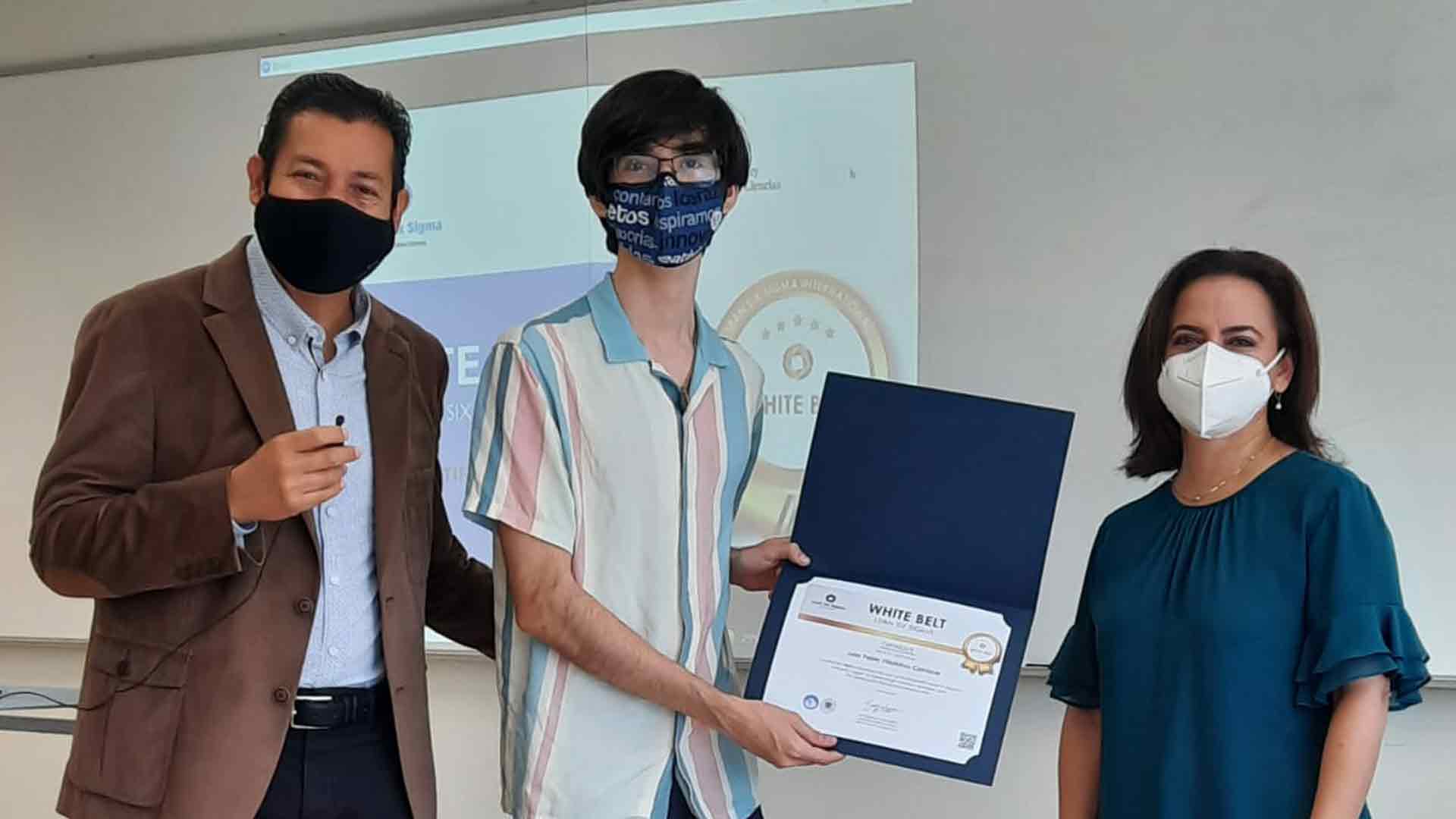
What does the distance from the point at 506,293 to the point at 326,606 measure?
174 cm

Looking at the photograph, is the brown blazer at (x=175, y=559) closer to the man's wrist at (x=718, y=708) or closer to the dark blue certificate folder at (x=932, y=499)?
the man's wrist at (x=718, y=708)

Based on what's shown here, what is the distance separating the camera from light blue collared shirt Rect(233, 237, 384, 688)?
1.43 m

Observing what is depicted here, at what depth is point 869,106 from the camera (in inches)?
109

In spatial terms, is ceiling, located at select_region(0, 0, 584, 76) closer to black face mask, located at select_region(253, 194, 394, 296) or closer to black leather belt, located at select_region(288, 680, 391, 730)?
black face mask, located at select_region(253, 194, 394, 296)

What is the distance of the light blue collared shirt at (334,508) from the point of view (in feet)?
4.70

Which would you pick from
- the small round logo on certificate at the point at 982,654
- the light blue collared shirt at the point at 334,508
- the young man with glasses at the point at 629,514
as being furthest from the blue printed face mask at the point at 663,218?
the small round logo on certificate at the point at 982,654

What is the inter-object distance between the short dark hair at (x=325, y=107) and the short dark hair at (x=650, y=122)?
0.27 m

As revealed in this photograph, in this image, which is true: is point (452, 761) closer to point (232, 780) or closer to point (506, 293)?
point (506, 293)

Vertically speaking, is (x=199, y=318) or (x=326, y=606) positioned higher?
(x=199, y=318)

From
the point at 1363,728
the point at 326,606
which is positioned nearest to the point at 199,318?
the point at 326,606

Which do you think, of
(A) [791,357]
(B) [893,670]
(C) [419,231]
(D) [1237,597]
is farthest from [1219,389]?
(C) [419,231]

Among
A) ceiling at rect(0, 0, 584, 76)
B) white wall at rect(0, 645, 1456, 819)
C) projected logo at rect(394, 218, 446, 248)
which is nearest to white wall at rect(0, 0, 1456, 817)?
white wall at rect(0, 645, 1456, 819)

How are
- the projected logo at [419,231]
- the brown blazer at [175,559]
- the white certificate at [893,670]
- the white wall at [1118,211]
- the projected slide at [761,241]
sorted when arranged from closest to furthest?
the brown blazer at [175,559] < the white certificate at [893,670] < the white wall at [1118,211] < the projected slide at [761,241] < the projected logo at [419,231]

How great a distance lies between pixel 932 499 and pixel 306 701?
791 millimetres
